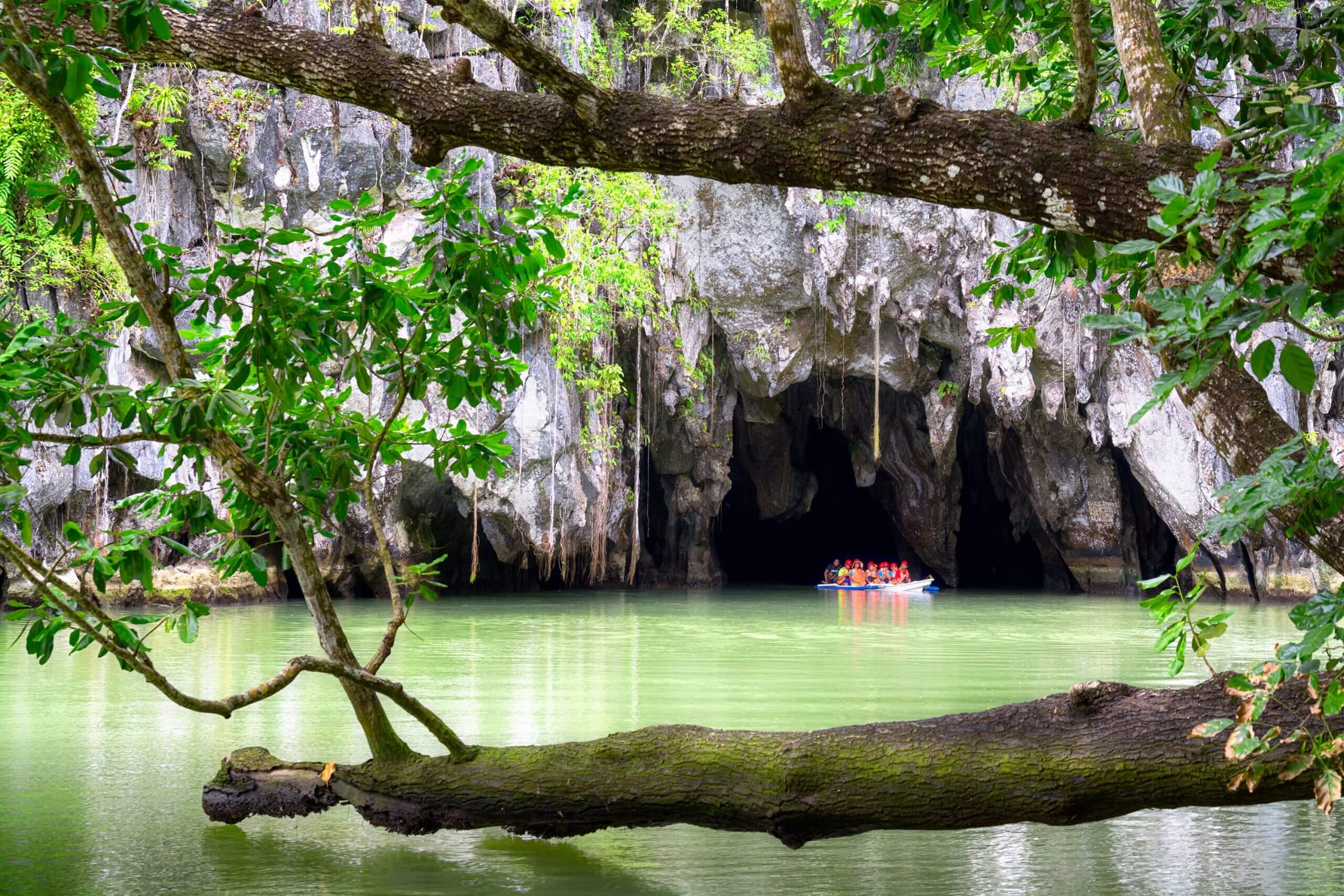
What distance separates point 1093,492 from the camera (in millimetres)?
19484

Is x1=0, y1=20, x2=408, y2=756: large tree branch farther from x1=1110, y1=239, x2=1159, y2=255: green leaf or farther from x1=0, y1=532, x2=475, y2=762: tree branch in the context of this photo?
x1=1110, y1=239, x2=1159, y2=255: green leaf

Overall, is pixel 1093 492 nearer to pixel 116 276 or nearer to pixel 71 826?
pixel 116 276

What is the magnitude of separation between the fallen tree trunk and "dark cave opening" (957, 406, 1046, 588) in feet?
63.4

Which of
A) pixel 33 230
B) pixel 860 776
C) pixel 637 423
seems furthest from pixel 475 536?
pixel 860 776

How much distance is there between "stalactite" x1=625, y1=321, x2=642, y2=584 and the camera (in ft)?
50.5

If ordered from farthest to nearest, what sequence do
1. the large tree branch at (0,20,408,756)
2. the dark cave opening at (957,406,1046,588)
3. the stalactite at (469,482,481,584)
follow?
the dark cave opening at (957,406,1046,588)
the stalactite at (469,482,481,584)
the large tree branch at (0,20,408,756)

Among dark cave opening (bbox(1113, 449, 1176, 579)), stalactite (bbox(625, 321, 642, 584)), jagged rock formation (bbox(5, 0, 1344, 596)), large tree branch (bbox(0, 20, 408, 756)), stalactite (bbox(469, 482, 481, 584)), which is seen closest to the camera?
large tree branch (bbox(0, 20, 408, 756))

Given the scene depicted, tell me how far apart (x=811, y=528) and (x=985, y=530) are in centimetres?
Answer: 398

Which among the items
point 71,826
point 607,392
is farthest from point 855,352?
point 71,826

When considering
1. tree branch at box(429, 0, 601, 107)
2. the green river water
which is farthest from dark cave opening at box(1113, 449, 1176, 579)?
tree branch at box(429, 0, 601, 107)

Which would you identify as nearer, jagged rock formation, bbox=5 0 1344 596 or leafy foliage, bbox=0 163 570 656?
leafy foliage, bbox=0 163 570 656

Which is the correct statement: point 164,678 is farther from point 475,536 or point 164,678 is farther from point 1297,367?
point 475,536

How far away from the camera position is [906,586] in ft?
62.6

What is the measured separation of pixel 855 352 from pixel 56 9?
1649 centimetres
